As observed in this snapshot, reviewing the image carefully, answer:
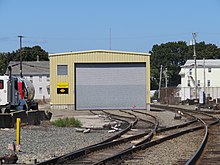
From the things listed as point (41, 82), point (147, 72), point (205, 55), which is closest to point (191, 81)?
point (41, 82)

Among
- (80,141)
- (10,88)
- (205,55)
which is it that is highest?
(205,55)

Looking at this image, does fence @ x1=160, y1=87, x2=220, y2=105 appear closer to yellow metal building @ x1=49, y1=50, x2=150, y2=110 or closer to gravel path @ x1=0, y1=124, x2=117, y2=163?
yellow metal building @ x1=49, y1=50, x2=150, y2=110

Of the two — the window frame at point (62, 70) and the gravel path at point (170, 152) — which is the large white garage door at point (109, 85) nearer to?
the window frame at point (62, 70)

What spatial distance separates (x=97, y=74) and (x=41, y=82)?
4961cm

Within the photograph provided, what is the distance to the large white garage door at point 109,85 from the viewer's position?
5078 cm

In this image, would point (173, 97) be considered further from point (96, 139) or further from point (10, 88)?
point (96, 139)

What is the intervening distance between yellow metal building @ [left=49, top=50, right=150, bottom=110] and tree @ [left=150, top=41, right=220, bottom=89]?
92.5m

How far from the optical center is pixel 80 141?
1827cm

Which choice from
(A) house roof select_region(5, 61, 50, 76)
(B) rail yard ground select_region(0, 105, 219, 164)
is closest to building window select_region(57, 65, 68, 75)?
(B) rail yard ground select_region(0, 105, 219, 164)

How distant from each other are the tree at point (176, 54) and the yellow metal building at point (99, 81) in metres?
92.5

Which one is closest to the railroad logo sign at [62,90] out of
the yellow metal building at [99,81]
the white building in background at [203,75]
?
the yellow metal building at [99,81]

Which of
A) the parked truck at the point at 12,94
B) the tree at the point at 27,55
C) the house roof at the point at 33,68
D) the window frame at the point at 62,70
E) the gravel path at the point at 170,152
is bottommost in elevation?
the gravel path at the point at 170,152

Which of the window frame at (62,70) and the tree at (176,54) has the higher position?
the tree at (176,54)

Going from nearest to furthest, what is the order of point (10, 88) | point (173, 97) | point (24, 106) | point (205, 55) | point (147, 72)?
point (10, 88), point (24, 106), point (147, 72), point (173, 97), point (205, 55)
